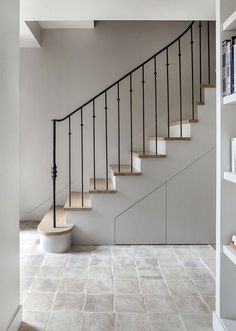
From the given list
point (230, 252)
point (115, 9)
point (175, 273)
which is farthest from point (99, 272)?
point (115, 9)

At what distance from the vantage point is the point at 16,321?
1.65 m

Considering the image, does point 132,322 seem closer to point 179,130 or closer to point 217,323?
point 217,323

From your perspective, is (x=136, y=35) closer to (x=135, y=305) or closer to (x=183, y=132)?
(x=183, y=132)

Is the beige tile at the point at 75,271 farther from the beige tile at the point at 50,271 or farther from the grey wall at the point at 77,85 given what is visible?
the grey wall at the point at 77,85

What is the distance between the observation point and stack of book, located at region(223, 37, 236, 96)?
58.7 inches

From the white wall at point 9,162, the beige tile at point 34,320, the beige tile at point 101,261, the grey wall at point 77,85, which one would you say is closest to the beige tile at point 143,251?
the beige tile at point 101,261

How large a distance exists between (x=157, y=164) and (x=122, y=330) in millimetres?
1866

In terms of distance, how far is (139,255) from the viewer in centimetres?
287

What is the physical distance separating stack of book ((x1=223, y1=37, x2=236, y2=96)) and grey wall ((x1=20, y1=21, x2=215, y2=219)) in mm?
2551

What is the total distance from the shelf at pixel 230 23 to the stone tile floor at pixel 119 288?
1745 millimetres

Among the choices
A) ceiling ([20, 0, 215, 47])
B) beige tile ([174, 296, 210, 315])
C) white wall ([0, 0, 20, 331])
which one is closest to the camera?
white wall ([0, 0, 20, 331])

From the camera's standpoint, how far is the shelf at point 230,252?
148 cm

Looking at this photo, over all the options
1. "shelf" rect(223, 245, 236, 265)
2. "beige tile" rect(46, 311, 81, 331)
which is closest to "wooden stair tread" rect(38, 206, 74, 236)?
"beige tile" rect(46, 311, 81, 331)

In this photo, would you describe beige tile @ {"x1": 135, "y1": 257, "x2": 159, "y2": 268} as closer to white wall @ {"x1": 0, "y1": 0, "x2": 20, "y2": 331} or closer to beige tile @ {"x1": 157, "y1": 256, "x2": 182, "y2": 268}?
beige tile @ {"x1": 157, "y1": 256, "x2": 182, "y2": 268}
